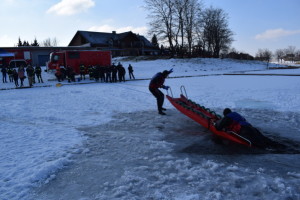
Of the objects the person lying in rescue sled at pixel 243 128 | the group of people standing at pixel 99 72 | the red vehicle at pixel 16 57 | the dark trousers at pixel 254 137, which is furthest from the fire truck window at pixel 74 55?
the dark trousers at pixel 254 137

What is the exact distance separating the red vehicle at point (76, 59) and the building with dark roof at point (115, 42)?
26.3m

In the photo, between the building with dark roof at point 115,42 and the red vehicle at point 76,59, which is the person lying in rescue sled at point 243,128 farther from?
the building with dark roof at point 115,42

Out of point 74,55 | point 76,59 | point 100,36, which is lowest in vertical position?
point 76,59

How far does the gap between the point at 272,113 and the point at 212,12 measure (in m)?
51.2

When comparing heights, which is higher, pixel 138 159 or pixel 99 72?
pixel 99 72

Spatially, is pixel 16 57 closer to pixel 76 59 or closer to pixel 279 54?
pixel 76 59

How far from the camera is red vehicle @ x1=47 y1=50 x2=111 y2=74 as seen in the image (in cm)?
2166

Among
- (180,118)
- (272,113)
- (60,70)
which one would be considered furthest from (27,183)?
(60,70)

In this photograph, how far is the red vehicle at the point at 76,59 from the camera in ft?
71.1

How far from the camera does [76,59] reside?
72.4 ft

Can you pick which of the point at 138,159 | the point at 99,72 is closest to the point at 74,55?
the point at 99,72

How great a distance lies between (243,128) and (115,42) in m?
49.8

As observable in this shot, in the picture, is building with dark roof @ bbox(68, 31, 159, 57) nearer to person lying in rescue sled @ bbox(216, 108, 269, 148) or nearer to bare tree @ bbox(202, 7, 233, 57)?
bare tree @ bbox(202, 7, 233, 57)

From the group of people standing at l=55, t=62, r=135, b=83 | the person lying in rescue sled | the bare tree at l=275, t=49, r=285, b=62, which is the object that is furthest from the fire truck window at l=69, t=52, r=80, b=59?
the bare tree at l=275, t=49, r=285, b=62
